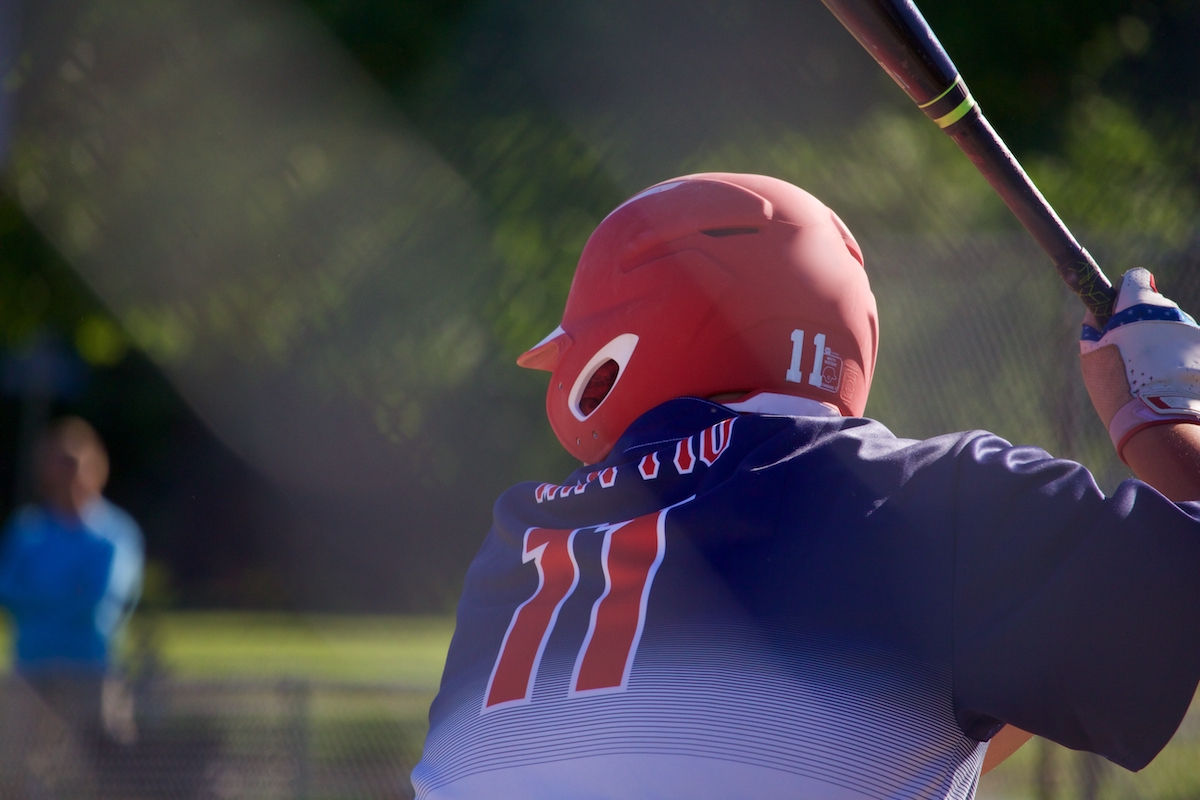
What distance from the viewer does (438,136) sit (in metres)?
7.34

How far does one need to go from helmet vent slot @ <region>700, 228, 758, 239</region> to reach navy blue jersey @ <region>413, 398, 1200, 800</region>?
1.47 feet

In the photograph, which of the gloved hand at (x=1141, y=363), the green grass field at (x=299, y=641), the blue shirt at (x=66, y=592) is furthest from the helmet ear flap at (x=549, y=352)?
the green grass field at (x=299, y=641)

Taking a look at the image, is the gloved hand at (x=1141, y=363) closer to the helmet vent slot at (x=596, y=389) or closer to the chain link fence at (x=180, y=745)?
the helmet vent slot at (x=596, y=389)

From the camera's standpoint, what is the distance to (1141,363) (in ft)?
6.10

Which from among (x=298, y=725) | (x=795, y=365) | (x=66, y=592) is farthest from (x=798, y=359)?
(x=66, y=592)

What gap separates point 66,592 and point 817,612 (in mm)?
6086

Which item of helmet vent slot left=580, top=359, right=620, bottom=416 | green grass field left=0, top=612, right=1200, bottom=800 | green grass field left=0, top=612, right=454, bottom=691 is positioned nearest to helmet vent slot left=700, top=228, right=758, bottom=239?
helmet vent slot left=580, top=359, right=620, bottom=416

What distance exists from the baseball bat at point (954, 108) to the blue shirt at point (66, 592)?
5811 mm

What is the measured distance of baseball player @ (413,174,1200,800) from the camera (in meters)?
1.37

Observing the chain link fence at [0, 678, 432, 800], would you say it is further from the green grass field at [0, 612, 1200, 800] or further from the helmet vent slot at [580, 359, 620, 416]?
the helmet vent slot at [580, 359, 620, 416]

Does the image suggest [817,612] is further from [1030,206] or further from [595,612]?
[1030,206]

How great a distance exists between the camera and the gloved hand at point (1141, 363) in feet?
5.89

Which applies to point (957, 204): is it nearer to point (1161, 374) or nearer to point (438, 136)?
point (438, 136)

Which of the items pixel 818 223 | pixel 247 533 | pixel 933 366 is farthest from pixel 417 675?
pixel 247 533
